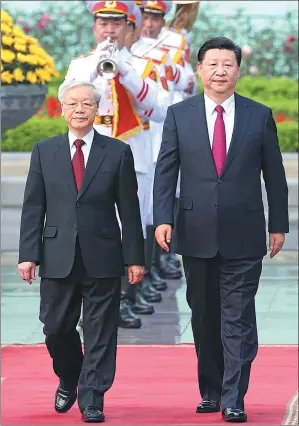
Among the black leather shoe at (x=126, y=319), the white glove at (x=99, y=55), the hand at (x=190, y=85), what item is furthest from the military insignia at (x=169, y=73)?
the white glove at (x=99, y=55)

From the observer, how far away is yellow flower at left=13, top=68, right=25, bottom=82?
12.6 metres

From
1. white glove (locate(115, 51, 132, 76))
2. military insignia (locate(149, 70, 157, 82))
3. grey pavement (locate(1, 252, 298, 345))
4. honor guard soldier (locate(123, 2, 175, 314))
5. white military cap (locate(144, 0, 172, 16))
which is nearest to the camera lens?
white glove (locate(115, 51, 132, 76))

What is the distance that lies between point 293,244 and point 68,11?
9.15 metres

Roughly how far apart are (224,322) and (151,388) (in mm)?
960

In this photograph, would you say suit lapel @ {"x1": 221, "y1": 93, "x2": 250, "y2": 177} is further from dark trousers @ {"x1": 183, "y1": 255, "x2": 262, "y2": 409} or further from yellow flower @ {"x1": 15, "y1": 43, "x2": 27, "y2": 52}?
yellow flower @ {"x1": 15, "y1": 43, "x2": 27, "y2": 52}

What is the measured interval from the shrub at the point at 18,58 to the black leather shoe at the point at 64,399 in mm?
4748

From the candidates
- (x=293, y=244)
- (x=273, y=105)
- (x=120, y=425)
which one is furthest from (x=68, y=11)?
(x=120, y=425)

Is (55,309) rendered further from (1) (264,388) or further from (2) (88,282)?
(1) (264,388)

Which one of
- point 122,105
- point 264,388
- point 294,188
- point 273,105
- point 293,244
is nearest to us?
point 264,388

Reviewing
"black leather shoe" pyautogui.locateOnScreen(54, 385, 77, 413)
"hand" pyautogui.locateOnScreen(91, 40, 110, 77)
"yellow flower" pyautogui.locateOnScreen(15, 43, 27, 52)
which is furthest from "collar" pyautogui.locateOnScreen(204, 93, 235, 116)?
"yellow flower" pyautogui.locateOnScreen(15, 43, 27, 52)

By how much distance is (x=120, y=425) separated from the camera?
7.73 m

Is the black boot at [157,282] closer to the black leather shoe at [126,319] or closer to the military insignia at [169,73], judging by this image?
the military insignia at [169,73]

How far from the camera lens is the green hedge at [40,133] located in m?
21.5

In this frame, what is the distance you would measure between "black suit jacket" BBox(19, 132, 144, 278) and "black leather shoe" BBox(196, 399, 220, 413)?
2.36 feet
